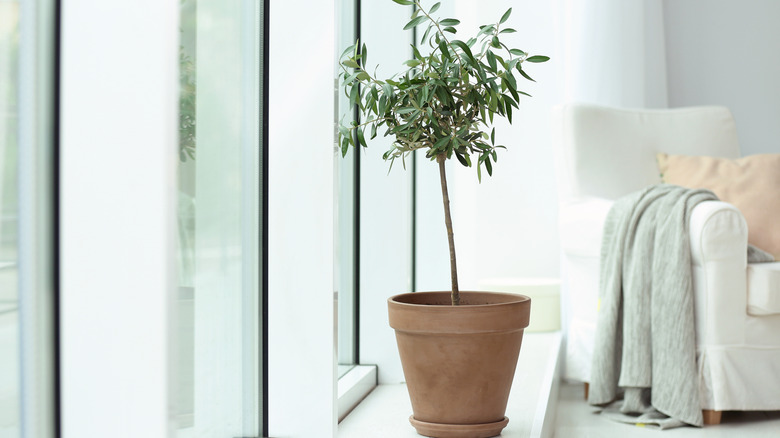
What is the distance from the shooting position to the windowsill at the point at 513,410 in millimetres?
1584

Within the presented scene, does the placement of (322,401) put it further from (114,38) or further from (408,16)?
(408,16)

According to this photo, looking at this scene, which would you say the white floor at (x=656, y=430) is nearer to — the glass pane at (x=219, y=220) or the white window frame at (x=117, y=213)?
the glass pane at (x=219, y=220)

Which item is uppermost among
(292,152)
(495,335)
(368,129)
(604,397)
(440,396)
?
(368,129)

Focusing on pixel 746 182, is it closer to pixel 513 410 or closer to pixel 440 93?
pixel 513 410

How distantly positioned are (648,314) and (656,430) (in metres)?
0.32

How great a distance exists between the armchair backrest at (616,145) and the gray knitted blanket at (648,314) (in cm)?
31

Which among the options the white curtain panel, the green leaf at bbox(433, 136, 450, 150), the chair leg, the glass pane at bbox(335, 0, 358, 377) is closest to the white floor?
the chair leg

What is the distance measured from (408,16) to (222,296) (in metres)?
1.34

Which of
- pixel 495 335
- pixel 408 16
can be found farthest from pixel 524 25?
pixel 495 335

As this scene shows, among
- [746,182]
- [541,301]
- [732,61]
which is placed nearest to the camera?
[746,182]

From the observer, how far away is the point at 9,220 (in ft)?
2.54

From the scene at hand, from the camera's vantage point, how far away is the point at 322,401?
4.17 feet

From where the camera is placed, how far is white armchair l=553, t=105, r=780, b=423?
1979 millimetres

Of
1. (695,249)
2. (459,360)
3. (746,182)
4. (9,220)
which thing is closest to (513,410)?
(459,360)
